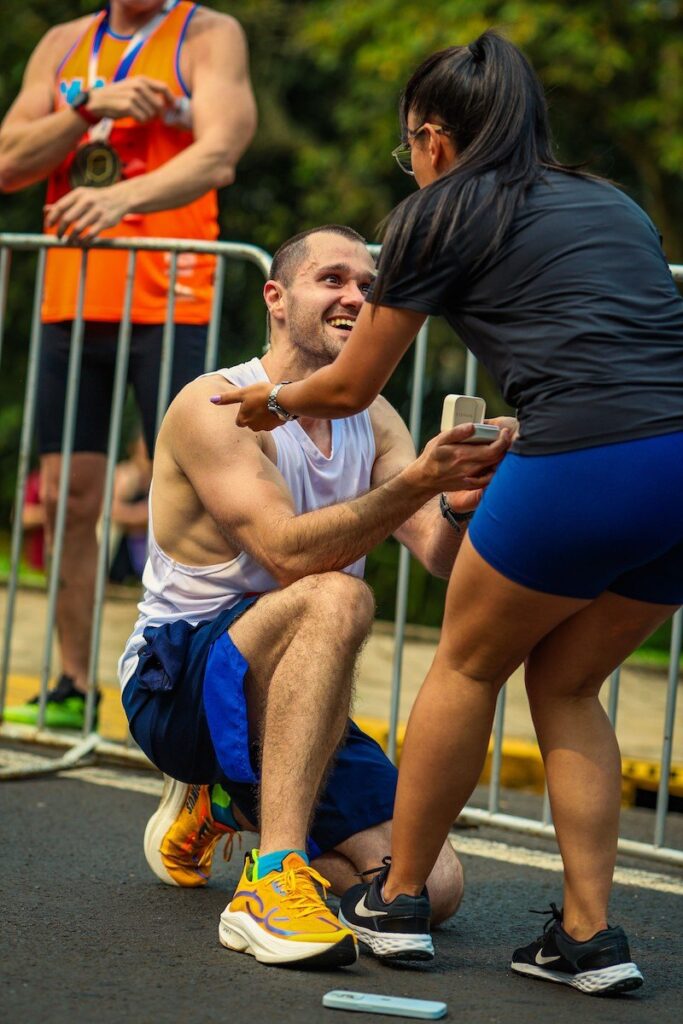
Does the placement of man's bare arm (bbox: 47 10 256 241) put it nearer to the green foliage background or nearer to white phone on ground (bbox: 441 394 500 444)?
white phone on ground (bbox: 441 394 500 444)

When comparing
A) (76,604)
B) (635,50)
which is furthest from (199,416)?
(635,50)

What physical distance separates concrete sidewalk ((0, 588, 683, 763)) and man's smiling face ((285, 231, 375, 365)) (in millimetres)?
2110

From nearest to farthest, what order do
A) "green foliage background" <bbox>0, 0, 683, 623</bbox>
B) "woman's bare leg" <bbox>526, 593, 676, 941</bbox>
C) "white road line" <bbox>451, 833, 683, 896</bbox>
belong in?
"woman's bare leg" <bbox>526, 593, 676, 941</bbox>
"white road line" <bbox>451, 833, 683, 896</bbox>
"green foliage background" <bbox>0, 0, 683, 623</bbox>

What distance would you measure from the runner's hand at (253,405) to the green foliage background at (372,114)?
4883mm

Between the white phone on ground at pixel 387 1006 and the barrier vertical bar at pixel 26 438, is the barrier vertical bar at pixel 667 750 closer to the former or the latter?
the white phone on ground at pixel 387 1006

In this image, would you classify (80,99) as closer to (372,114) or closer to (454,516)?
(454,516)

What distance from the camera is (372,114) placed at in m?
13.4

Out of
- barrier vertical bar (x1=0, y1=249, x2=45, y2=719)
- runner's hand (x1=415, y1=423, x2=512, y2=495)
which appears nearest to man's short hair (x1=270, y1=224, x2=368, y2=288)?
runner's hand (x1=415, y1=423, x2=512, y2=495)

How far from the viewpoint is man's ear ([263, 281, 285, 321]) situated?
3934 millimetres

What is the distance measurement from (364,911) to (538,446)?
3.43 ft

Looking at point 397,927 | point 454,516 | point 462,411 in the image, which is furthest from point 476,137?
point 397,927

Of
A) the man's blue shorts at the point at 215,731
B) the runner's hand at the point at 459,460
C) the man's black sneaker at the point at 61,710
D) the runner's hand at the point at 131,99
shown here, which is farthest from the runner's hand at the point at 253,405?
the man's black sneaker at the point at 61,710

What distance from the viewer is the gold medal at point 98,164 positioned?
5.32 meters

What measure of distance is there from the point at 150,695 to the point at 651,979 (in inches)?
50.4
